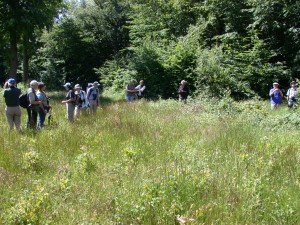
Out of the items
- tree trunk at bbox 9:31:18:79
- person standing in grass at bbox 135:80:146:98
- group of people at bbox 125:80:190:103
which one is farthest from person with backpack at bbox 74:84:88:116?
tree trunk at bbox 9:31:18:79

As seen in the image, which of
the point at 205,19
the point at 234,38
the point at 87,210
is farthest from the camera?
the point at 205,19

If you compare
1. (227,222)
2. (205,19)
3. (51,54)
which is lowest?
(227,222)

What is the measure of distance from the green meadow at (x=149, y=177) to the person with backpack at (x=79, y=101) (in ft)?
11.4

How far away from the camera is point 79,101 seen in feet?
43.4

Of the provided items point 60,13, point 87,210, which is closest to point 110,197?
point 87,210

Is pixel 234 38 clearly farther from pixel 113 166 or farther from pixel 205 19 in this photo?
pixel 113 166

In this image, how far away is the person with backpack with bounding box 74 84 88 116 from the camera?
1303 cm

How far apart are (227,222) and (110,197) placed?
161cm

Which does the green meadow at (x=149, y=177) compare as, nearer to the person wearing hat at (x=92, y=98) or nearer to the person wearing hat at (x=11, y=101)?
the person wearing hat at (x=11, y=101)

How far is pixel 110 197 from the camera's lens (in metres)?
4.78

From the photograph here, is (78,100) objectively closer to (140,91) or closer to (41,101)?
(41,101)

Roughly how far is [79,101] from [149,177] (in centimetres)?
850

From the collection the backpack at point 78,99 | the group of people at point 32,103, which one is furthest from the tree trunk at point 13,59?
the group of people at point 32,103

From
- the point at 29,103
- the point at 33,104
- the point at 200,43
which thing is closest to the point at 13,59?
the point at 200,43
